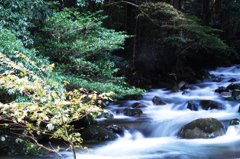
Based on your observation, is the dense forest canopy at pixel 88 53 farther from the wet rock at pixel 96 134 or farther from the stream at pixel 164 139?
the stream at pixel 164 139

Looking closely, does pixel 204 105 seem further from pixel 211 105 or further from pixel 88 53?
pixel 88 53

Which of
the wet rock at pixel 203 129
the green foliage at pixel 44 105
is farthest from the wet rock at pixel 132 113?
the green foliage at pixel 44 105

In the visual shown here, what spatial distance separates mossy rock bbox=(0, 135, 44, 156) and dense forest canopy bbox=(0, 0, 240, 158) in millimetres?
517

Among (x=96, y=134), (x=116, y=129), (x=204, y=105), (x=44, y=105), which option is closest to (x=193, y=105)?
(x=204, y=105)

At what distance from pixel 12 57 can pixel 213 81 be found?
14.1 meters

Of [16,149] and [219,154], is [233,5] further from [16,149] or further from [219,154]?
[16,149]

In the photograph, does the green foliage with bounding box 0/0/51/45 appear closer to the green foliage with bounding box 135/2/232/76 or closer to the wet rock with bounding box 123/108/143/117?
the wet rock with bounding box 123/108/143/117

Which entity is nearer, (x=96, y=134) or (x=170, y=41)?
(x=96, y=134)

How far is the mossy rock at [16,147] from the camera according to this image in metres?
5.53

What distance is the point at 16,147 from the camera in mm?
5617

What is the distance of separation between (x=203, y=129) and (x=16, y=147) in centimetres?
513

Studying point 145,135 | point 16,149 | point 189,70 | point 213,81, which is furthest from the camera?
point 189,70

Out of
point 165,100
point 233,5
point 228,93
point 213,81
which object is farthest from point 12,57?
point 233,5

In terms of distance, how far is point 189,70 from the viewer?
17.4 meters
